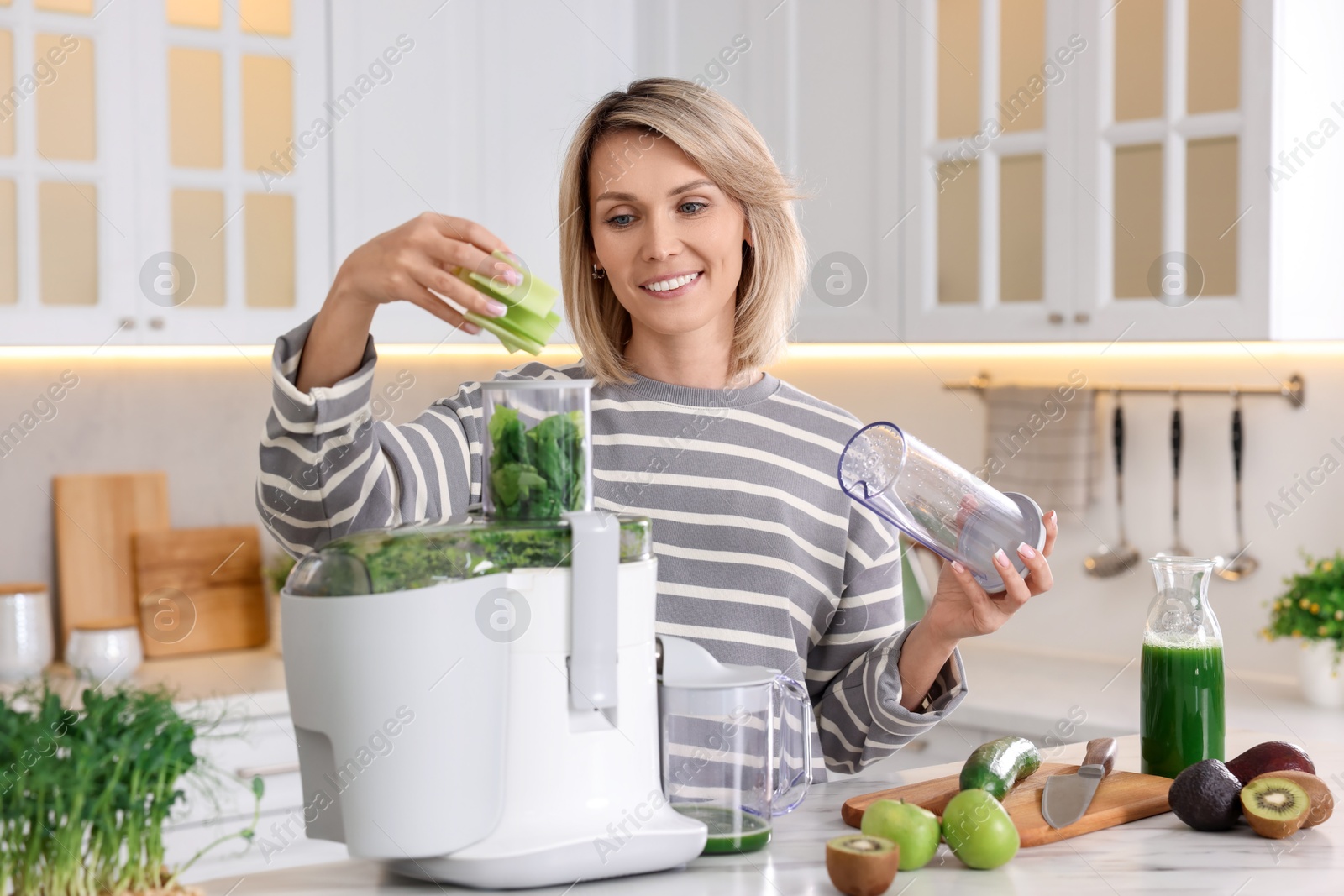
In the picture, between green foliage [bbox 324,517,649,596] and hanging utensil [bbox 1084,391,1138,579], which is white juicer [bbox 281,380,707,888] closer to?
green foliage [bbox 324,517,649,596]

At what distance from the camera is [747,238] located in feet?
4.86

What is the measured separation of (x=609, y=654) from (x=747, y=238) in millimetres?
647

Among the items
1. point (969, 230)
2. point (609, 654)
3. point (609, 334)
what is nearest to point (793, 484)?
point (609, 334)

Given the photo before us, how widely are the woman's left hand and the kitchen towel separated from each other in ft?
5.25

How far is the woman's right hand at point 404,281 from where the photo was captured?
1.00m

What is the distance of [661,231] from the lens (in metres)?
1.35

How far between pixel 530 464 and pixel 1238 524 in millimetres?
1951

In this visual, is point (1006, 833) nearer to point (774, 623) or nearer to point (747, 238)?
point (774, 623)

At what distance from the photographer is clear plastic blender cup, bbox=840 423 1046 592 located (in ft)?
3.63

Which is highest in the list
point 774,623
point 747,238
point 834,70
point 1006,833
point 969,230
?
point 834,70

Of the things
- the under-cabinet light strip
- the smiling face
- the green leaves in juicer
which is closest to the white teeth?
the smiling face

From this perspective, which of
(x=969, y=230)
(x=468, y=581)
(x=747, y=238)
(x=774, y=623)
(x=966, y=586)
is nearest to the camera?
(x=468, y=581)

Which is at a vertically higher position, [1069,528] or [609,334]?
[609,334]

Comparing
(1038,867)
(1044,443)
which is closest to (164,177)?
(1044,443)
